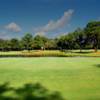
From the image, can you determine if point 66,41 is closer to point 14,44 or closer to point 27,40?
point 27,40

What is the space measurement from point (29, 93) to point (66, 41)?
76937mm

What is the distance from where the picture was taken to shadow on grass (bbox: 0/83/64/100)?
7.61 m

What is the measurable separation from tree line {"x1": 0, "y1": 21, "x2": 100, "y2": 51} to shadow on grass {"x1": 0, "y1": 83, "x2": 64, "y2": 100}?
5358 cm

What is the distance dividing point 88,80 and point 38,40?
3476 inches

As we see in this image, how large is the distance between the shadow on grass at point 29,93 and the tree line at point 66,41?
176 feet

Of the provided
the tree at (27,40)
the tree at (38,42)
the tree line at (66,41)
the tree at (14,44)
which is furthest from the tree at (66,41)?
the tree at (14,44)

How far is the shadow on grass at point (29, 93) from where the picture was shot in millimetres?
7609

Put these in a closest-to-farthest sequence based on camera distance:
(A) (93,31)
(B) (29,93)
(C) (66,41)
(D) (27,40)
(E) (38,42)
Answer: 1. (B) (29,93)
2. (A) (93,31)
3. (C) (66,41)
4. (D) (27,40)
5. (E) (38,42)

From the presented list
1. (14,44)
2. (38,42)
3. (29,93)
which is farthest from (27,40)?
(29,93)

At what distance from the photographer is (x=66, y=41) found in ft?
278

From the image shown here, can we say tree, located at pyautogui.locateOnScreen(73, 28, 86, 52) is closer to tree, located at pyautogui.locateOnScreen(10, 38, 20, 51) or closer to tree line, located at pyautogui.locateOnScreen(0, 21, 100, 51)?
tree line, located at pyautogui.locateOnScreen(0, 21, 100, 51)

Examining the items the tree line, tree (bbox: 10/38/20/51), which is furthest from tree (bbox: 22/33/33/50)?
tree (bbox: 10/38/20/51)

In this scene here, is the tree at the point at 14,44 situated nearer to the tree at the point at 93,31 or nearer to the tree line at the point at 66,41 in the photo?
the tree line at the point at 66,41


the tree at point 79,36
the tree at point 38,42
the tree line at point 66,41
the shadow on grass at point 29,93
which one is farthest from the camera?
the tree at point 38,42
